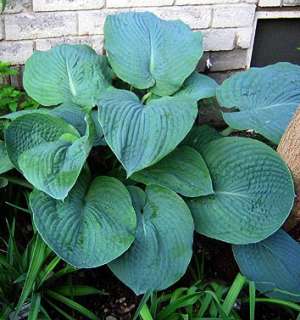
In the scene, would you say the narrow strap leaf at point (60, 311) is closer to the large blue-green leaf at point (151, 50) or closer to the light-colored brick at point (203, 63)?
the large blue-green leaf at point (151, 50)

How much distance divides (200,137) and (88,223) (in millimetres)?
457

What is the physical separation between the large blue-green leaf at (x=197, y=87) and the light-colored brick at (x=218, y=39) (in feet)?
0.84

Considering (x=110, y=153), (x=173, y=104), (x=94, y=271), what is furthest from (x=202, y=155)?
(x=94, y=271)

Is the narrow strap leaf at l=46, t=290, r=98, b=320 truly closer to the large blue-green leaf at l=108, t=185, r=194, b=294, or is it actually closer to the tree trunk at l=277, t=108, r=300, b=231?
the large blue-green leaf at l=108, t=185, r=194, b=294

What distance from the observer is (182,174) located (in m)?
1.42

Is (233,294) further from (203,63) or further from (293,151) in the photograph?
(203,63)

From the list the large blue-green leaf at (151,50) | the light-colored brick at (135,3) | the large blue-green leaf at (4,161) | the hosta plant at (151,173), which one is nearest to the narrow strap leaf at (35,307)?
the hosta plant at (151,173)

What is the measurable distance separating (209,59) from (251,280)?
937 millimetres

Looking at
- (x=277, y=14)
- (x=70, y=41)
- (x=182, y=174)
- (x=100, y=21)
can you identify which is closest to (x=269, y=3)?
(x=277, y=14)

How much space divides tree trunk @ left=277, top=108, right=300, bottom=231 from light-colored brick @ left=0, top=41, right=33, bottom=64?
3.09ft

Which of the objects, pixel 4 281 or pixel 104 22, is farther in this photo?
pixel 104 22

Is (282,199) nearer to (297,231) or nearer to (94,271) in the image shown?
(297,231)

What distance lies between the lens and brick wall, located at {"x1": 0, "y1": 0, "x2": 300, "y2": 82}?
1755 millimetres

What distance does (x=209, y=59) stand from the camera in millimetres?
1987
